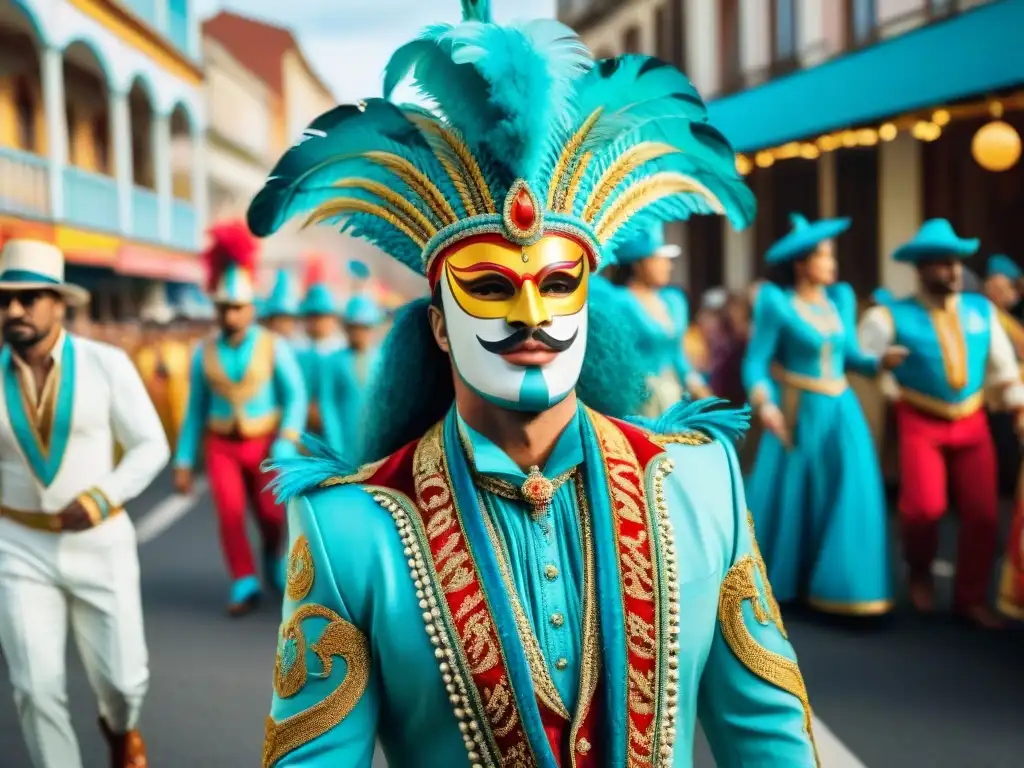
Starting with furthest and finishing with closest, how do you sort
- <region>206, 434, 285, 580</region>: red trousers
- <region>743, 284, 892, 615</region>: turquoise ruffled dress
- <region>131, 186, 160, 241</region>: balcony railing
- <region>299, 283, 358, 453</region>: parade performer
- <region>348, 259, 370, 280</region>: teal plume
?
<region>131, 186, 160, 241</region>: balcony railing → <region>348, 259, 370, 280</region>: teal plume → <region>299, 283, 358, 453</region>: parade performer → <region>206, 434, 285, 580</region>: red trousers → <region>743, 284, 892, 615</region>: turquoise ruffled dress

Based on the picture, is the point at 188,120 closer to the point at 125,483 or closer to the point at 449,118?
the point at 125,483

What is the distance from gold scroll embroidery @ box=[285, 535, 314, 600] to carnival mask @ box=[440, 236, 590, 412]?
0.38m

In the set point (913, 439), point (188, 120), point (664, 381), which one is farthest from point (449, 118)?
point (188, 120)

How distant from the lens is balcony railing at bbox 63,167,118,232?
1969cm

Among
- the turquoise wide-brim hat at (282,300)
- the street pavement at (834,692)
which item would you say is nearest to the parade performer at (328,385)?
the turquoise wide-brim hat at (282,300)

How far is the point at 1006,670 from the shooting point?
20.6 feet

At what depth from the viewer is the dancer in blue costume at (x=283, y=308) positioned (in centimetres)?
1178

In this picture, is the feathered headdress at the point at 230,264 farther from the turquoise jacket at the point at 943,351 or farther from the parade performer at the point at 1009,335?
the parade performer at the point at 1009,335

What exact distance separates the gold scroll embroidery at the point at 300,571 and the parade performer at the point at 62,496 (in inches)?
109

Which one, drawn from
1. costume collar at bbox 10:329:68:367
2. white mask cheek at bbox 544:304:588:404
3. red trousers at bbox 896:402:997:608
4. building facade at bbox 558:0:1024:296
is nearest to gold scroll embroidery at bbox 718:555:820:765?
white mask cheek at bbox 544:304:588:404

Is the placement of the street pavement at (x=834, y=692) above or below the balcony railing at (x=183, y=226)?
below

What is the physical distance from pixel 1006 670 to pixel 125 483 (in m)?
4.05

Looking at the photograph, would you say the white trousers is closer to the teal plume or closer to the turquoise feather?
the turquoise feather

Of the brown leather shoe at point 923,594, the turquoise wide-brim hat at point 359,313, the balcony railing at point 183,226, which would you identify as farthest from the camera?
the balcony railing at point 183,226
